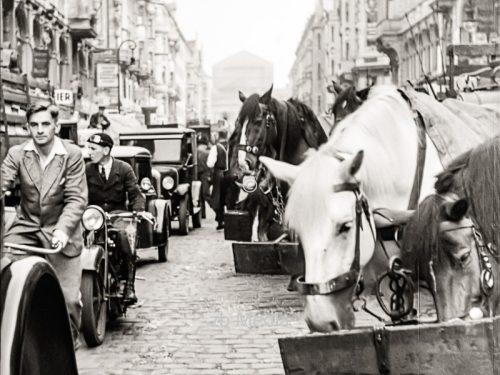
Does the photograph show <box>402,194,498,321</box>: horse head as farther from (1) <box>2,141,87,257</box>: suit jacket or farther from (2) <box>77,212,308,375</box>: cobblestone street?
(1) <box>2,141,87,257</box>: suit jacket

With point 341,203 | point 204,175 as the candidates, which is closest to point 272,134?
point 341,203

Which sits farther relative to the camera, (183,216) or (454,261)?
(183,216)

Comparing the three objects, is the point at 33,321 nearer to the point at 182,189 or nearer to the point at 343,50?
the point at 182,189

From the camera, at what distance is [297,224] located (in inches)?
185

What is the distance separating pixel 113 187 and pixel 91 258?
70.1 inches

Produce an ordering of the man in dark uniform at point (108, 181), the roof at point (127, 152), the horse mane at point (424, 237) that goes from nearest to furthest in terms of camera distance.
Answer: the horse mane at point (424, 237) → the man in dark uniform at point (108, 181) → the roof at point (127, 152)

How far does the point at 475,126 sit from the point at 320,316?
2177mm

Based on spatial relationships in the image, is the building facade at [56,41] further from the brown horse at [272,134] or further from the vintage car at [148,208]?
the brown horse at [272,134]

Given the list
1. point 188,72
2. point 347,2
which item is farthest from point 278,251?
point 347,2

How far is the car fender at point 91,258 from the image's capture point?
805cm

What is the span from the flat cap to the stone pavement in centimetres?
168

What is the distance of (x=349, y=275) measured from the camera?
464 cm

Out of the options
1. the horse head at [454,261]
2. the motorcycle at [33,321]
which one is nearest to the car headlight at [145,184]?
the horse head at [454,261]

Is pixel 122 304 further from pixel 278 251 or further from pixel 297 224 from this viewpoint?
pixel 297 224
